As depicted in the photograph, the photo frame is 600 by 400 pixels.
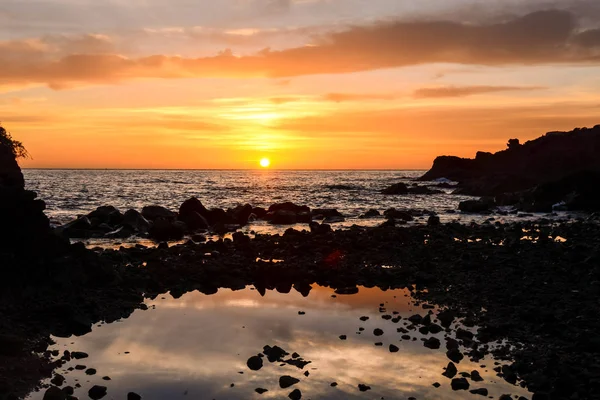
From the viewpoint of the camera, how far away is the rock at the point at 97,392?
8.68 metres

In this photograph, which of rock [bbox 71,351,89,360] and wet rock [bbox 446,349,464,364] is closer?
wet rock [bbox 446,349,464,364]

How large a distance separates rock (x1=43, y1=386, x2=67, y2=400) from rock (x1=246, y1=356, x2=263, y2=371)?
11.1 ft

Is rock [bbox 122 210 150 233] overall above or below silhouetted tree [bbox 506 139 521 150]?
below

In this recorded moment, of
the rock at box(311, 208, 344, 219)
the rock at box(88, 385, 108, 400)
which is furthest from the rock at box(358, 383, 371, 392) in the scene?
the rock at box(311, 208, 344, 219)

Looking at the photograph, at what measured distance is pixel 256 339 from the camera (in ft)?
38.2

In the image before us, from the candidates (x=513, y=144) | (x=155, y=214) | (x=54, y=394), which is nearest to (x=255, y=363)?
(x=54, y=394)

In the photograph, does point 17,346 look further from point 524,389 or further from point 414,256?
point 414,256

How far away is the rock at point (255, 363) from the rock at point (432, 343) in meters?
3.79

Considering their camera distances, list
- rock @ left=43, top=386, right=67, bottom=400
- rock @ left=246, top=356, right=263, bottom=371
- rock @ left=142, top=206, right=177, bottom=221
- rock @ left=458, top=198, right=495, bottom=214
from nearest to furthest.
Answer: rock @ left=43, top=386, right=67, bottom=400 → rock @ left=246, top=356, right=263, bottom=371 → rock @ left=142, top=206, right=177, bottom=221 → rock @ left=458, top=198, right=495, bottom=214

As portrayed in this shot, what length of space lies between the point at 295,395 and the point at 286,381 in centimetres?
56

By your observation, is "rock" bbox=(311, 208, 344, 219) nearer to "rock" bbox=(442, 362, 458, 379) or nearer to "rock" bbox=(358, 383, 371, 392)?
"rock" bbox=(442, 362, 458, 379)

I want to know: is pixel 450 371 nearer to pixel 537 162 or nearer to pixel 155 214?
pixel 155 214

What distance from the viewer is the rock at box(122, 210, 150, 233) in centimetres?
3152

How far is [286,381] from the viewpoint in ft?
29.9
